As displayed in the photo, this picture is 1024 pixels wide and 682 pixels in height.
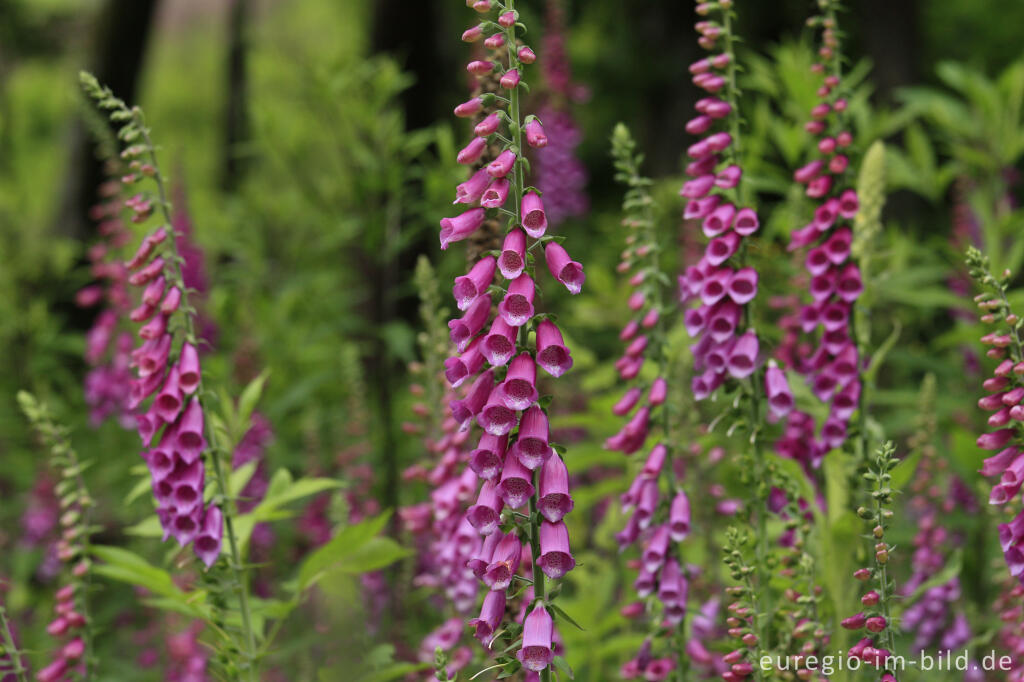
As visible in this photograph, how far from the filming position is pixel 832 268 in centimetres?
315

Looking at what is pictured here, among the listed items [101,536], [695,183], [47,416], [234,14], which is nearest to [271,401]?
[101,536]

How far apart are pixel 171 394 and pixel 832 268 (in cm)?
204

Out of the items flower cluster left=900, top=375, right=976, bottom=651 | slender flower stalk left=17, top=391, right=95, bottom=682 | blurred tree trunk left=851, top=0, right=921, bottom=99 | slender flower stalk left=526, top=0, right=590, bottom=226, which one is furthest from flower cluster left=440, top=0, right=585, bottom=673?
blurred tree trunk left=851, top=0, right=921, bottom=99

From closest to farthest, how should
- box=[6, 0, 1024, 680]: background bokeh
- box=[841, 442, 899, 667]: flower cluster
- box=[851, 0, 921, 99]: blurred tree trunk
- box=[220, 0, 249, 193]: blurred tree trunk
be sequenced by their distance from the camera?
box=[841, 442, 899, 667]: flower cluster → box=[6, 0, 1024, 680]: background bokeh → box=[851, 0, 921, 99]: blurred tree trunk → box=[220, 0, 249, 193]: blurred tree trunk

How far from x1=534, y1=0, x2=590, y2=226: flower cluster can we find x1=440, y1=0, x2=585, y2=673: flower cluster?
5.42m

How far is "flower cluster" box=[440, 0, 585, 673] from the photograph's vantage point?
211 centimetres

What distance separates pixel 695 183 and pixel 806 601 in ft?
4.15

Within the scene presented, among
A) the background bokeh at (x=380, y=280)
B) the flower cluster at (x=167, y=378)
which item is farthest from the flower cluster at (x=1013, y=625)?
the flower cluster at (x=167, y=378)

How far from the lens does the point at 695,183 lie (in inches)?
119

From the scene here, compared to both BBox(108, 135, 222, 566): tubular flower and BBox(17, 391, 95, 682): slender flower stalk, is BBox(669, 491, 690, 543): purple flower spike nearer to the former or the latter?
BBox(108, 135, 222, 566): tubular flower

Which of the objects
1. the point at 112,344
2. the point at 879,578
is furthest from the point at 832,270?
the point at 112,344

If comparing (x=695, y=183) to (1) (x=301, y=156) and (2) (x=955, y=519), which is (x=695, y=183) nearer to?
(2) (x=955, y=519)

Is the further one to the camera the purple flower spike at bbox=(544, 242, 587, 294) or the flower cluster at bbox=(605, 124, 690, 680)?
the flower cluster at bbox=(605, 124, 690, 680)

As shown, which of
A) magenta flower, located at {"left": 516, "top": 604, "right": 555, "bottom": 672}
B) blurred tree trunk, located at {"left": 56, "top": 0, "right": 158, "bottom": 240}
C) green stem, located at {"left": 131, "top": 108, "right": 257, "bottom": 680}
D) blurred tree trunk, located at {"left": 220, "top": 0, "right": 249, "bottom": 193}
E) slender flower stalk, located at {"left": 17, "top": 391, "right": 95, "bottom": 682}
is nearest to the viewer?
magenta flower, located at {"left": 516, "top": 604, "right": 555, "bottom": 672}
